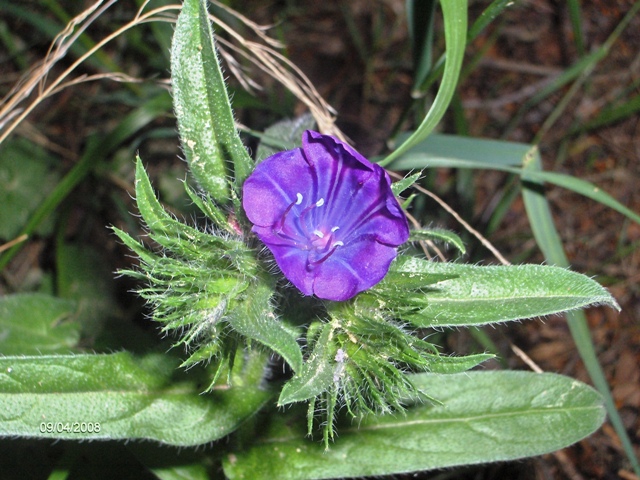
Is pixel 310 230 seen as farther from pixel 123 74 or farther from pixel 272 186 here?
pixel 123 74

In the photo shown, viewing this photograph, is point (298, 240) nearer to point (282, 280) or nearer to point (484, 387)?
point (282, 280)

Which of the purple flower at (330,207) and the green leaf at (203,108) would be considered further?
the green leaf at (203,108)

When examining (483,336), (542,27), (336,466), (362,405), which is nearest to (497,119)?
(542,27)

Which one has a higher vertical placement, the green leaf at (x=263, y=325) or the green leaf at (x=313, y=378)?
the green leaf at (x=263, y=325)

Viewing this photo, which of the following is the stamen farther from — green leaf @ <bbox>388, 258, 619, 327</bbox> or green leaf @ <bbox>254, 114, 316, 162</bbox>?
green leaf @ <bbox>254, 114, 316, 162</bbox>

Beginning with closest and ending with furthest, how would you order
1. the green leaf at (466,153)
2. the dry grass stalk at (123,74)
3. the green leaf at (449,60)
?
the green leaf at (449,60) < the dry grass stalk at (123,74) < the green leaf at (466,153)

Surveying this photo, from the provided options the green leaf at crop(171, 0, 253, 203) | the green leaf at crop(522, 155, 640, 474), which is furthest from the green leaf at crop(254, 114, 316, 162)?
the green leaf at crop(522, 155, 640, 474)

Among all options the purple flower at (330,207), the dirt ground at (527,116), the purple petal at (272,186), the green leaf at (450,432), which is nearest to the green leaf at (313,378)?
the purple flower at (330,207)

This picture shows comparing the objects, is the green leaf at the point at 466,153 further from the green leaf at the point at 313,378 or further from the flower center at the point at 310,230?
the green leaf at the point at 313,378
